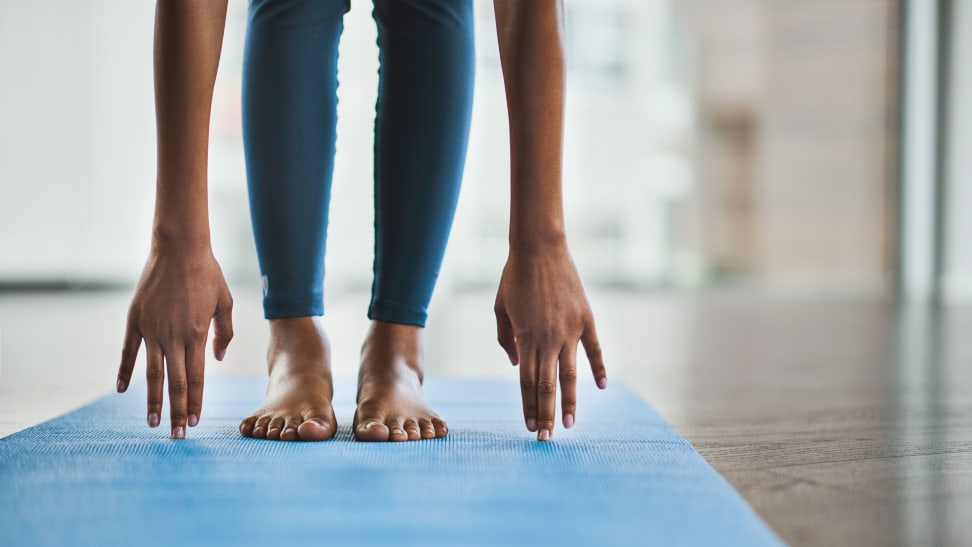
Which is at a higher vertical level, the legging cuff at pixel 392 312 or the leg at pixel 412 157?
the leg at pixel 412 157

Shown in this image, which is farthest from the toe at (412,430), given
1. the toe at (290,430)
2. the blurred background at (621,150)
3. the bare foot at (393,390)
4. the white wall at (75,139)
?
the white wall at (75,139)

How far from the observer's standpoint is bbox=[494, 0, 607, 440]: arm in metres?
0.83

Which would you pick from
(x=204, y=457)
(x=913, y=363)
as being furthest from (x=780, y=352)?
(x=204, y=457)

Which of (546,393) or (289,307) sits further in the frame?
(289,307)

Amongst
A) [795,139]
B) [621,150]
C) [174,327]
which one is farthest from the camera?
[795,139]

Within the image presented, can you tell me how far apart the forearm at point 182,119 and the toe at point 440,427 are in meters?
0.30

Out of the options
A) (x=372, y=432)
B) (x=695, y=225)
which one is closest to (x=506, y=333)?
(x=372, y=432)

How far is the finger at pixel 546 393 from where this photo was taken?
2.72ft

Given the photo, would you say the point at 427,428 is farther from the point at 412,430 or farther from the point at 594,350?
the point at 594,350

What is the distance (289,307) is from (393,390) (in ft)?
0.59

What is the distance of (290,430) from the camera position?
2.91 ft

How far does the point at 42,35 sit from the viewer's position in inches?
199

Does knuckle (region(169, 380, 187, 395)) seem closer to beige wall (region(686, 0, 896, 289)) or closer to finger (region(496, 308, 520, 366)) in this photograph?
finger (region(496, 308, 520, 366))

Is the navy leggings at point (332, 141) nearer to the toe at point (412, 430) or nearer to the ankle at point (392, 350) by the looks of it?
the ankle at point (392, 350)
